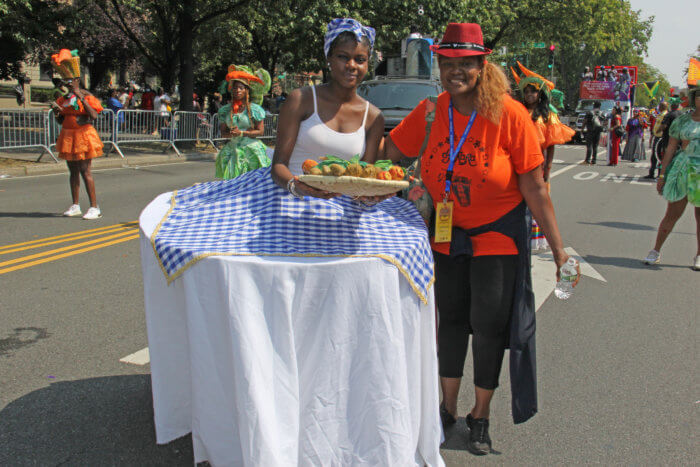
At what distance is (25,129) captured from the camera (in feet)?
44.7

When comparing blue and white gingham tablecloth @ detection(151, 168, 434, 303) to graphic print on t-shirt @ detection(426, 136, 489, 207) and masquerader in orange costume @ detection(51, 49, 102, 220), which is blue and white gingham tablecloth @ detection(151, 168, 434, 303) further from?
masquerader in orange costume @ detection(51, 49, 102, 220)

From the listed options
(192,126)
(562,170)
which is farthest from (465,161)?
(562,170)

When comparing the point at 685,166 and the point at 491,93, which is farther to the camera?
the point at 685,166

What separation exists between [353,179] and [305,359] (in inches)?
28.6

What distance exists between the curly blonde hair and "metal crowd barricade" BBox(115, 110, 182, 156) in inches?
567

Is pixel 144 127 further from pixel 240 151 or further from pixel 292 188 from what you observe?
pixel 292 188

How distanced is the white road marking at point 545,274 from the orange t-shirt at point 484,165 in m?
2.79

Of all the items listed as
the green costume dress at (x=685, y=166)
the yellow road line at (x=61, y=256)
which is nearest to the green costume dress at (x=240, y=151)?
the yellow road line at (x=61, y=256)

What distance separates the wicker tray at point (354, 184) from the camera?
223 centimetres

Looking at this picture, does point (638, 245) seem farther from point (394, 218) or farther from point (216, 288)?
point (216, 288)

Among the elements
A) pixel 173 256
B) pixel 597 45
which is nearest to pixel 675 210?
pixel 173 256

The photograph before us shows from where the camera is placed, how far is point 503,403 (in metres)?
3.56

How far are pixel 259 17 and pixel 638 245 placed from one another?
882 inches

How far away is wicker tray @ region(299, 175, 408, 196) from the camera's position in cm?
223
